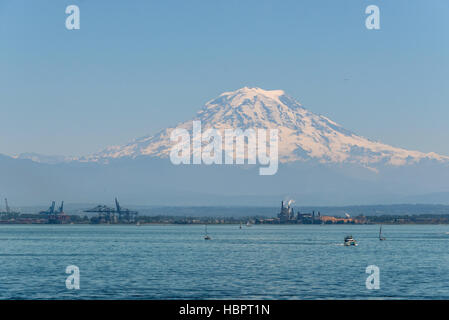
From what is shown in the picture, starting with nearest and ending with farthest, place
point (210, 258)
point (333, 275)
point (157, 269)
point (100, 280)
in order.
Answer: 1. point (100, 280)
2. point (333, 275)
3. point (157, 269)
4. point (210, 258)

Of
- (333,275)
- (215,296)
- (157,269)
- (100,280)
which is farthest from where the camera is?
(157,269)

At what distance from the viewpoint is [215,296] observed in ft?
262
